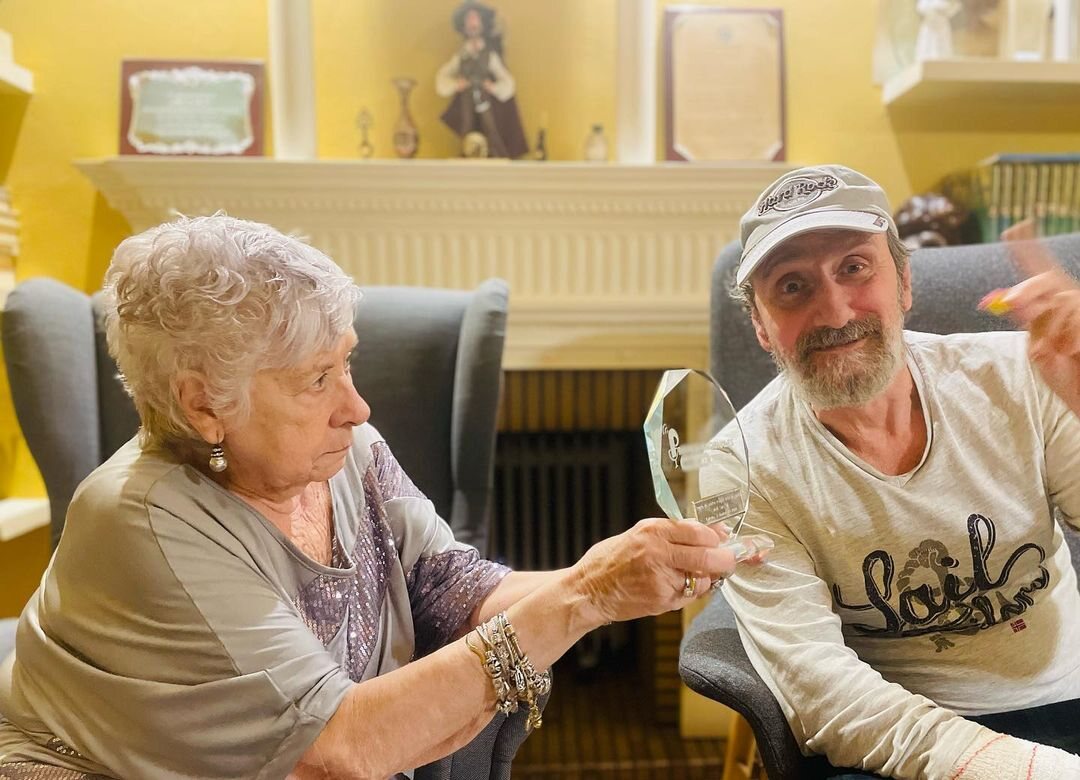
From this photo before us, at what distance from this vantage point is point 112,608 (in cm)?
73

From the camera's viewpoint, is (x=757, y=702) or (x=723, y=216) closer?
(x=757, y=702)

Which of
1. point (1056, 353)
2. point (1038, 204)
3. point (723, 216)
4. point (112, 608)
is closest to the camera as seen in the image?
point (112, 608)

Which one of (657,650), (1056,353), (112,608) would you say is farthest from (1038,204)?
(112,608)

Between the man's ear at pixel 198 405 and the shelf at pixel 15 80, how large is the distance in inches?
51.4

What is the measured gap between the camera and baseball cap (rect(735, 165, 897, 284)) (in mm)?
818

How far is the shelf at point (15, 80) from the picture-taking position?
5.44ft

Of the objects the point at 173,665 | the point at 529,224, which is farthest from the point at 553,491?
the point at 173,665

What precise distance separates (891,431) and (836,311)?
17cm

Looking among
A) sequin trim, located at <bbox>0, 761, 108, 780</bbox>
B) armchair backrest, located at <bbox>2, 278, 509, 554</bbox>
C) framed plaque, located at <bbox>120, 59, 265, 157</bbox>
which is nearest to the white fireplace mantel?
framed plaque, located at <bbox>120, 59, 265, 157</bbox>

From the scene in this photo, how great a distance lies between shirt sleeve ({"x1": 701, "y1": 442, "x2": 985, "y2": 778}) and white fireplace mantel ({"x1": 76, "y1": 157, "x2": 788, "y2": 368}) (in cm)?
97

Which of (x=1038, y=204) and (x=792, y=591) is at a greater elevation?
(x=1038, y=204)

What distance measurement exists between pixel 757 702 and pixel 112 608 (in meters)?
0.65

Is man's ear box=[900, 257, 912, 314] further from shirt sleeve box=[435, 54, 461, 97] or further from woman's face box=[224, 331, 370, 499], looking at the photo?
shirt sleeve box=[435, 54, 461, 97]

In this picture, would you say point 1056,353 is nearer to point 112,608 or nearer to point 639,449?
point 639,449
